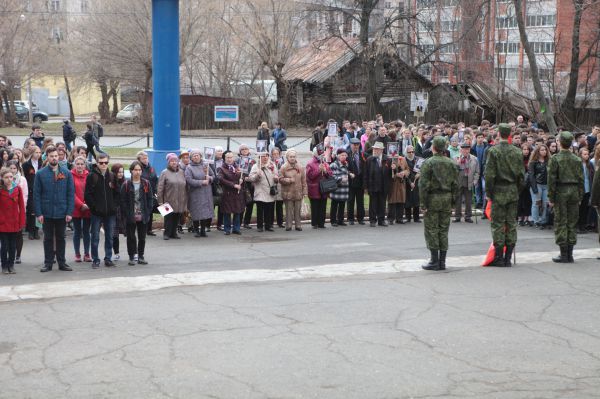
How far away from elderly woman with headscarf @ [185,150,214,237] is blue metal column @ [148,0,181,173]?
6.09 m

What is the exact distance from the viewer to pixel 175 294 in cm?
1067

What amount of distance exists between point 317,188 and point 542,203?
4.79 metres

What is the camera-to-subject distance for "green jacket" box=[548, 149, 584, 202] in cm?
1295

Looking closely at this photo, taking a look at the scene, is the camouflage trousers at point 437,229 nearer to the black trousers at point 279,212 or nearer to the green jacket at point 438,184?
the green jacket at point 438,184

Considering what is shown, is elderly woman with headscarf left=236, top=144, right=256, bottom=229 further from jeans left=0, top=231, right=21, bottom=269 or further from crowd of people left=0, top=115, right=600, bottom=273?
jeans left=0, top=231, right=21, bottom=269

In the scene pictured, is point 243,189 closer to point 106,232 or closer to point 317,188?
point 317,188

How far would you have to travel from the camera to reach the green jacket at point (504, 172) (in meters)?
12.4

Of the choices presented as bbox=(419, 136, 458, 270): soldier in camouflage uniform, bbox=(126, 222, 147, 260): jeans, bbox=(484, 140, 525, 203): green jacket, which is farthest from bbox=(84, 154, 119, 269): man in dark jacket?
bbox=(484, 140, 525, 203): green jacket

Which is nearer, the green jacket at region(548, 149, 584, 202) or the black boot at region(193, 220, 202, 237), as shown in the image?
the green jacket at region(548, 149, 584, 202)

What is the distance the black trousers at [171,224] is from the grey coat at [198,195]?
1.20 ft

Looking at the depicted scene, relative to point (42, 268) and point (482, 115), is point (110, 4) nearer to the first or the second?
point (482, 115)

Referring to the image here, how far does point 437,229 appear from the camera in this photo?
1220cm

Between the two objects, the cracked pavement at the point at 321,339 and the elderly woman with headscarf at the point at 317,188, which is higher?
the elderly woman with headscarf at the point at 317,188

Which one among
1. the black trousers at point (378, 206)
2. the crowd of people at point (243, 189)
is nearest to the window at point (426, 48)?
the crowd of people at point (243, 189)
